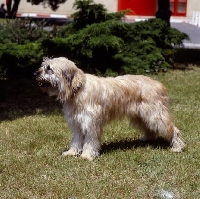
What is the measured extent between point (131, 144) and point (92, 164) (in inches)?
42.1

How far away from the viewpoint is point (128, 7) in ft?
106

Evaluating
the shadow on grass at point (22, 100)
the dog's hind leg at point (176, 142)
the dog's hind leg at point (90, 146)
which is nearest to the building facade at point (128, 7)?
the shadow on grass at point (22, 100)

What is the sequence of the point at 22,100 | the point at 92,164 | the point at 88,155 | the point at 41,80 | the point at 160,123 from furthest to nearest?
the point at 22,100 < the point at 160,123 < the point at 88,155 < the point at 92,164 < the point at 41,80

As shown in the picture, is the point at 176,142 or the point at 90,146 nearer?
the point at 90,146

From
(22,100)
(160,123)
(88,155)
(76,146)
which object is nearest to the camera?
(88,155)

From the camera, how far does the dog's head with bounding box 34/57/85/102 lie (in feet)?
17.7

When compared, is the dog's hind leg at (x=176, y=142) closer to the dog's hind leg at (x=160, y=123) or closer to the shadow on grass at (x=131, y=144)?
the dog's hind leg at (x=160, y=123)

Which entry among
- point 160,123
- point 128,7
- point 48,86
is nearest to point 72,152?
point 48,86

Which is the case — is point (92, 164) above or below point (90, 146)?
below

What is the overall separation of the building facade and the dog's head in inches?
1038

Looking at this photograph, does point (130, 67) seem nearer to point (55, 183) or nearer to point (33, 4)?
point (55, 183)

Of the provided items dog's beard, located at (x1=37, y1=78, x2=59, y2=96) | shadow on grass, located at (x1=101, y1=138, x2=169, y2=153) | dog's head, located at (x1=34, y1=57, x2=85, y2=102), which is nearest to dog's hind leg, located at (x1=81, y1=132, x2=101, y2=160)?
shadow on grass, located at (x1=101, y1=138, x2=169, y2=153)

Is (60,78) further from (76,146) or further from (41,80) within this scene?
(76,146)

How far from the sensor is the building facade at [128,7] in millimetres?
31438
